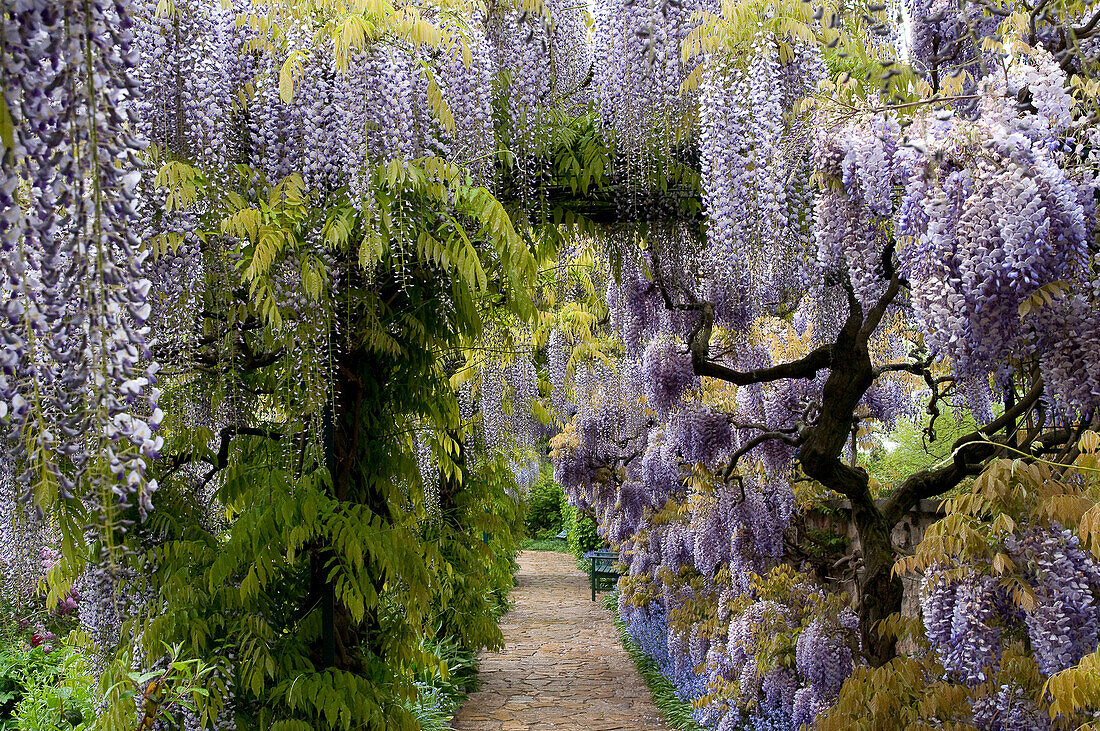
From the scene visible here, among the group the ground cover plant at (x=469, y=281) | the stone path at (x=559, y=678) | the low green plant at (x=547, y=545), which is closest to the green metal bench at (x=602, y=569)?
the stone path at (x=559, y=678)

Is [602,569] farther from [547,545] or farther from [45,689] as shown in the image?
[45,689]

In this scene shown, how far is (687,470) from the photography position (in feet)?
23.2

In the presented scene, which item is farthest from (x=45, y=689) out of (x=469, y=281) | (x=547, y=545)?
(x=547, y=545)

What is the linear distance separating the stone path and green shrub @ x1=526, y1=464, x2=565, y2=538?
26.4ft

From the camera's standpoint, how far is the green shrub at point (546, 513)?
20.9 meters

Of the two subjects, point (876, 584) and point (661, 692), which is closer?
point (876, 584)

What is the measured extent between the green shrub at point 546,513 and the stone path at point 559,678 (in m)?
8.06

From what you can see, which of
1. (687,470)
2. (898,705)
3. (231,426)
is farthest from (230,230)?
(687,470)

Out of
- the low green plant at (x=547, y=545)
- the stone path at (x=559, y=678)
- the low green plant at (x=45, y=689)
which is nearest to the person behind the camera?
the low green plant at (x=45, y=689)

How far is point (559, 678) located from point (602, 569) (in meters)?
4.46

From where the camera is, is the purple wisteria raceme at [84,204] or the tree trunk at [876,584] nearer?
the purple wisteria raceme at [84,204]

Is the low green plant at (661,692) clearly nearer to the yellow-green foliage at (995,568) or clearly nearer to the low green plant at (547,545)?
the yellow-green foliage at (995,568)

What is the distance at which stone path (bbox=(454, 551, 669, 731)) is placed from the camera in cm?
696

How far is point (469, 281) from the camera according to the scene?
10.1 feet
